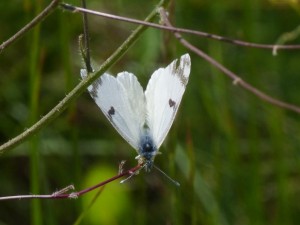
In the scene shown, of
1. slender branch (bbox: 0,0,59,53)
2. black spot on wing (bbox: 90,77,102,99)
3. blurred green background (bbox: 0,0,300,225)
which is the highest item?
blurred green background (bbox: 0,0,300,225)

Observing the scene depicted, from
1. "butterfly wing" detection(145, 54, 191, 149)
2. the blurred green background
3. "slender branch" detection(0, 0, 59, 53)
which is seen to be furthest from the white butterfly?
the blurred green background

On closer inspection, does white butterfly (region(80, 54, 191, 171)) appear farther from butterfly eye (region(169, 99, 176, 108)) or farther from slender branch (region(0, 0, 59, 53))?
slender branch (region(0, 0, 59, 53))

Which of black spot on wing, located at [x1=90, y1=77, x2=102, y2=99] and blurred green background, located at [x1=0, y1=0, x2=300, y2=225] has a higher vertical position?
blurred green background, located at [x1=0, y1=0, x2=300, y2=225]

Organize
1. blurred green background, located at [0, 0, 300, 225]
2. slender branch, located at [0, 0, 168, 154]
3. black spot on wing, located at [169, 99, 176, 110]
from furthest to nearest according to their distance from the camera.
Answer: blurred green background, located at [0, 0, 300, 225] < black spot on wing, located at [169, 99, 176, 110] < slender branch, located at [0, 0, 168, 154]

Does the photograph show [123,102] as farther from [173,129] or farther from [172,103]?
[173,129]

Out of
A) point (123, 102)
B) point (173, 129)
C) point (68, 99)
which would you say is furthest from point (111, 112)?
point (173, 129)

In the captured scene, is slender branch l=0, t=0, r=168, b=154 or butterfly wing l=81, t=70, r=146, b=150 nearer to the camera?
slender branch l=0, t=0, r=168, b=154

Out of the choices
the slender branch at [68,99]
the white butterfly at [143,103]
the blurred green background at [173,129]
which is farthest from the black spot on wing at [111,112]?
the blurred green background at [173,129]

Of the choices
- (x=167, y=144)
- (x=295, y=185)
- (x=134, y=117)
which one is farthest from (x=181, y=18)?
(x=134, y=117)
